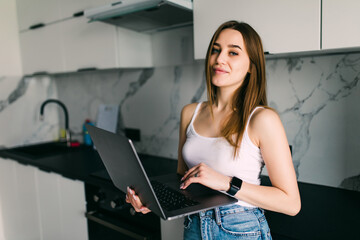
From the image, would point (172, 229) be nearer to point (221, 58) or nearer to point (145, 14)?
point (221, 58)

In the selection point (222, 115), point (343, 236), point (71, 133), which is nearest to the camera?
point (343, 236)

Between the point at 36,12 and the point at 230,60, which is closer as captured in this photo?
the point at 230,60

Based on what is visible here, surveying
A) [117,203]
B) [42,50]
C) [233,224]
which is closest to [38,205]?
[117,203]

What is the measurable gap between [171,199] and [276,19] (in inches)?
31.7

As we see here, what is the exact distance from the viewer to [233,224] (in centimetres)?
104

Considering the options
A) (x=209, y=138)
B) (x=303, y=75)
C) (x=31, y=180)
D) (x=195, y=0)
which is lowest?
(x=31, y=180)

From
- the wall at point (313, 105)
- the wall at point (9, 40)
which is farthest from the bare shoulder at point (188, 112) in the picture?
the wall at point (9, 40)

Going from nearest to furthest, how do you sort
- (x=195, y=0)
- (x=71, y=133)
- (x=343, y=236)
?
(x=343, y=236) < (x=195, y=0) < (x=71, y=133)

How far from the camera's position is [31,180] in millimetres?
2340

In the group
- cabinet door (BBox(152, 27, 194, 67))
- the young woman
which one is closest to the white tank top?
the young woman

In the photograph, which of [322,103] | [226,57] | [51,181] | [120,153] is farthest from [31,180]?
[322,103]

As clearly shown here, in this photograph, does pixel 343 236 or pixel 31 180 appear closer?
pixel 343 236

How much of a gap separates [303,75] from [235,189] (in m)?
0.86

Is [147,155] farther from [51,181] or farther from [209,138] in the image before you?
[209,138]
